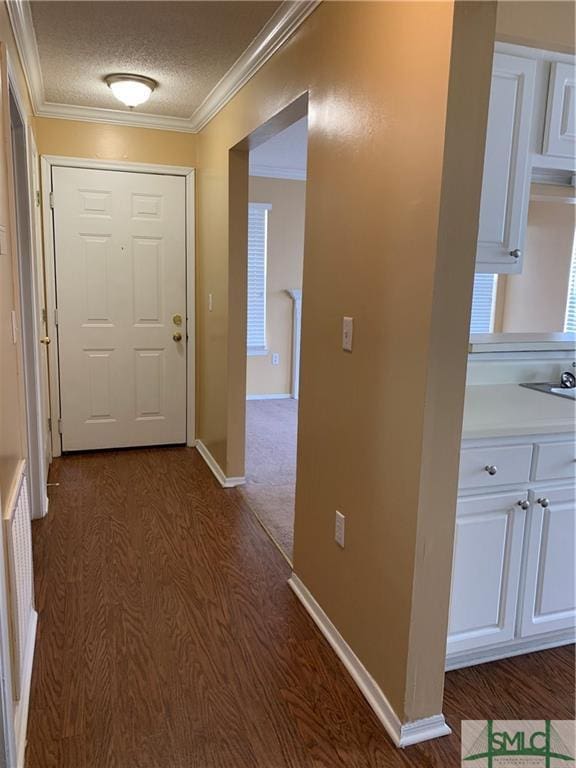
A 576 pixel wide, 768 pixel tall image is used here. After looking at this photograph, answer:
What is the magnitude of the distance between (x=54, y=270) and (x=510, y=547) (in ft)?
11.1

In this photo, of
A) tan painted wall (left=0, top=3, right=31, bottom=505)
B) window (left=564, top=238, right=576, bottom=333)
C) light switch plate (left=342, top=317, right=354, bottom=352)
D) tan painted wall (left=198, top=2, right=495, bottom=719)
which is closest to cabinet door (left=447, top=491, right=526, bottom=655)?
tan painted wall (left=198, top=2, right=495, bottom=719)

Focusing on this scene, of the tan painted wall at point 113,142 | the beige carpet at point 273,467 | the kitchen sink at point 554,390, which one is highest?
the tan painted wall at point 113,142

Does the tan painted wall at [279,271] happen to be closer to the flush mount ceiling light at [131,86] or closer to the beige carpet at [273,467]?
the beige carpet at [273,467]

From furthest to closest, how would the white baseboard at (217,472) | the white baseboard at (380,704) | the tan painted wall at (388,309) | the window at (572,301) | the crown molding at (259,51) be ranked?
1. the window at (572,301)
2. the white baseboard at (217,472)
3. the crown molding at (259,51)
4. the white baseboard at (380,704)
5. the tan painted wall at (388,309)

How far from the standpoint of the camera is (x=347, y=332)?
1.96 m

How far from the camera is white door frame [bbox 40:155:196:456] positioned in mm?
3908

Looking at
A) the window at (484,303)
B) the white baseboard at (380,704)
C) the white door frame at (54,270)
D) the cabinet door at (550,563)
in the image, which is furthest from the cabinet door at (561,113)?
the window at (484,303)

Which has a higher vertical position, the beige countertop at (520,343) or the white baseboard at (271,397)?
the beige countertop at (520,343)

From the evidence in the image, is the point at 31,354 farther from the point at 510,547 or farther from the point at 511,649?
the point at 511,649

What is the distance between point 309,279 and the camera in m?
2.27

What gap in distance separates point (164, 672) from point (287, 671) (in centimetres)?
42

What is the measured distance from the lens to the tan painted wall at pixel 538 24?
2.06 m

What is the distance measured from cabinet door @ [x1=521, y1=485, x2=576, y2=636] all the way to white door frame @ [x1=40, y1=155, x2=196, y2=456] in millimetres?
2988

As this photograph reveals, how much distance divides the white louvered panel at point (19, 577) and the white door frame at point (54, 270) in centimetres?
227
